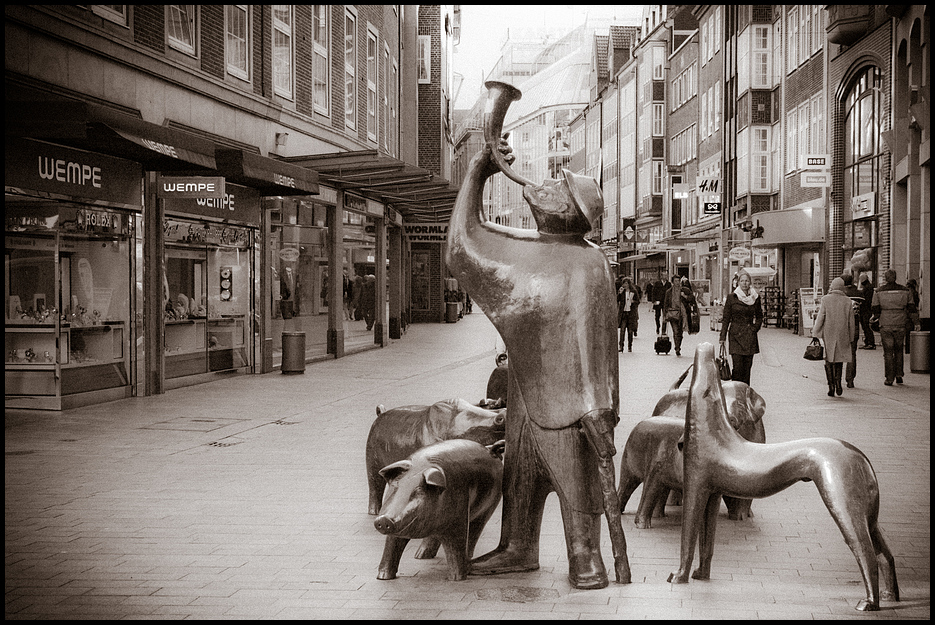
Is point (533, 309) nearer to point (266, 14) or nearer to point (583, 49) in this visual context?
point (266, 14)

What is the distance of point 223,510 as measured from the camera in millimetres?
6711

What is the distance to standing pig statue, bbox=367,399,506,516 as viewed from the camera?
5.81 meters

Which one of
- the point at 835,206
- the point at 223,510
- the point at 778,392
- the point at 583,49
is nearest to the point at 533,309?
the point at 223,510

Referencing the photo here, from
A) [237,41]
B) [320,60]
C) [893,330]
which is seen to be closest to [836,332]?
[893,330]

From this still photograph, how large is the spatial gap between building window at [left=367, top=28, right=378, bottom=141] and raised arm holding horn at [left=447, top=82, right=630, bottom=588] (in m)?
21.8

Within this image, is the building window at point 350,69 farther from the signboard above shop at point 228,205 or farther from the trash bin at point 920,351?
the trash bin at point 920,351

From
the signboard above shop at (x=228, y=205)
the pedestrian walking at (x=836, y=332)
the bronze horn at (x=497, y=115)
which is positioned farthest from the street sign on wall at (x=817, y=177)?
the bronze horn at (x=497, y=115)

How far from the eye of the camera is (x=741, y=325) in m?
13.2

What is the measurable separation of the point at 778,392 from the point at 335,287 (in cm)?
1051

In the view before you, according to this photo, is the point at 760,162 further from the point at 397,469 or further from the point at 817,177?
the point at 397,469

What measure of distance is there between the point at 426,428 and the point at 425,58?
4173cm

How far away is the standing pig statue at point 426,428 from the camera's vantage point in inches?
229

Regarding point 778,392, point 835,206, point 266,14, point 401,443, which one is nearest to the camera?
point 401,443

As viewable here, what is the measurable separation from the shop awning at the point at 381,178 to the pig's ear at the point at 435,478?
11.7 meters
